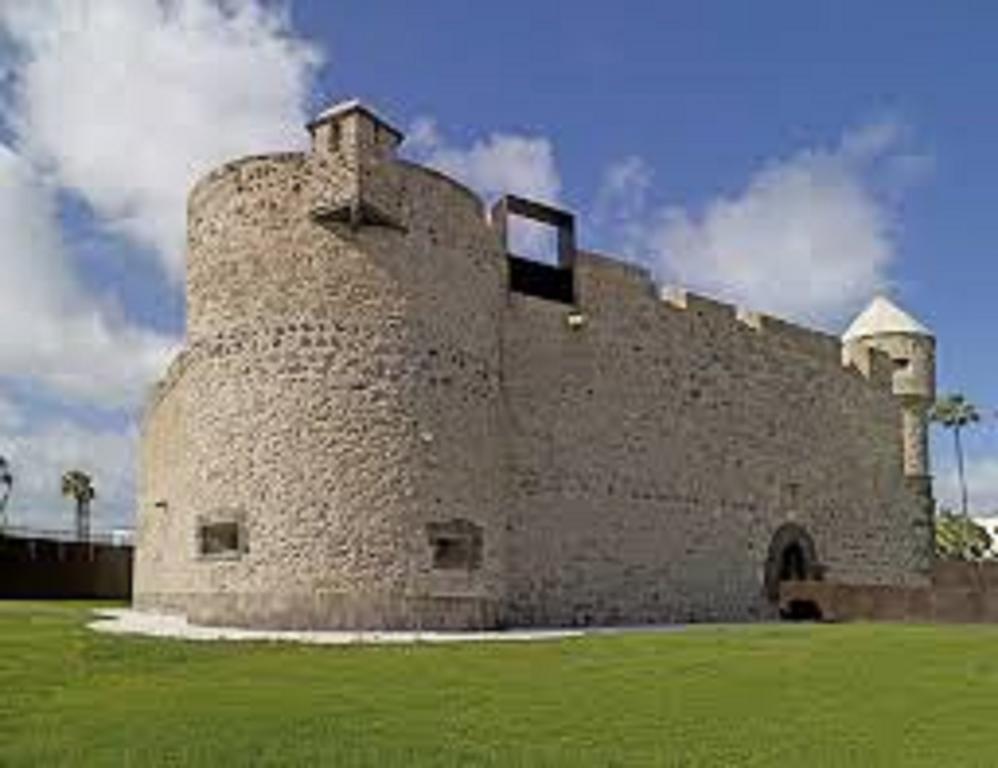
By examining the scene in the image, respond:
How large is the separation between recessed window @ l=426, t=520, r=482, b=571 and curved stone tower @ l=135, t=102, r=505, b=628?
0.09ft

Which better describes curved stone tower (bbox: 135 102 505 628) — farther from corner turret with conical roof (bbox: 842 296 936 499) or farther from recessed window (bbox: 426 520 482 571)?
corner turret with conical roof (bbox: 842 296 936 499)

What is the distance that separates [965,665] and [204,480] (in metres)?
11.8

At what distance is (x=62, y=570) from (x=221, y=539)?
17219 millimetres

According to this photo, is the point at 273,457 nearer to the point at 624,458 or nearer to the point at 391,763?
the point at 624,458

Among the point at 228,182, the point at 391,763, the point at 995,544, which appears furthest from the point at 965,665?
the point at 995,544

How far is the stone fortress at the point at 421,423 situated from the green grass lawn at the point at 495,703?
374cm

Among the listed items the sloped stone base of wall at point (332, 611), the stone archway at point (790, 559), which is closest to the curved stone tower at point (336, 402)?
the sloped stone base of wall at point (332, 611)

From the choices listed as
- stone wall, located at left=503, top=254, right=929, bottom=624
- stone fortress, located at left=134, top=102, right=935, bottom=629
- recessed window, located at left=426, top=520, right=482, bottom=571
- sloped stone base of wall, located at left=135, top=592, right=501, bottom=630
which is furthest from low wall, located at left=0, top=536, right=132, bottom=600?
recessed window, located at left=426, top=520, right=482, bottom=571

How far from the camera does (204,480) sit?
2055cm

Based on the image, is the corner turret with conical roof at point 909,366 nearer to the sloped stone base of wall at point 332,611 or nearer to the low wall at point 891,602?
the low wall at point 891,602

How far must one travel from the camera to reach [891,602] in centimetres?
2575

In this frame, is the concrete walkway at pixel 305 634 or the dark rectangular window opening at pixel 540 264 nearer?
the concrete walkway at pixel 305 634

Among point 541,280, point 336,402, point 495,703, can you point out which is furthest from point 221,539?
point 495,703

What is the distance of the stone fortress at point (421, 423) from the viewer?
64.7 ft
